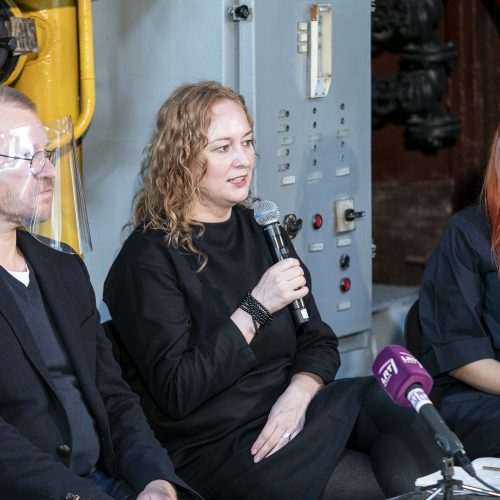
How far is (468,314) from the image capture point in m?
3.11

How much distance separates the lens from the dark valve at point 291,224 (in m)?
3.87

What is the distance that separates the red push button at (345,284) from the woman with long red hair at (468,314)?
1005 millimetres

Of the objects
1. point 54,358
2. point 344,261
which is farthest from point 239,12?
point 54,358

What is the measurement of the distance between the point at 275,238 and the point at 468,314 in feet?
2.00

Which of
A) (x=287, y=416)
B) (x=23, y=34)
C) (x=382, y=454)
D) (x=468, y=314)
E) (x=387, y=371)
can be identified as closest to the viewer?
(x=387, y=371)

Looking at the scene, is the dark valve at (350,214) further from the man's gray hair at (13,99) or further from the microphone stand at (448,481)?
the microphone stand at (448,481)

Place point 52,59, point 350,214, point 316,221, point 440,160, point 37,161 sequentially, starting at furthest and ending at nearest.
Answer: point 440,160, point 350,214, point 316,221, point 52,59, point 37,161

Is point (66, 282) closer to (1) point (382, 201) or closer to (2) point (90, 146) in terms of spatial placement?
(2) point (90, 146)

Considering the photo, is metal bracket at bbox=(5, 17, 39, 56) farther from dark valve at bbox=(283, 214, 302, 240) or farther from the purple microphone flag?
the purple microphone flag

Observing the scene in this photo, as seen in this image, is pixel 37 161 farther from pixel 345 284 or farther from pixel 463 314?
pixel 345 284

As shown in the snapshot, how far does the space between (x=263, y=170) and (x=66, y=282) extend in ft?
4.27

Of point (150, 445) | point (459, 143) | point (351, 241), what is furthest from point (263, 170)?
point (459, 143)

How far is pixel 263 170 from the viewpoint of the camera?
377cm

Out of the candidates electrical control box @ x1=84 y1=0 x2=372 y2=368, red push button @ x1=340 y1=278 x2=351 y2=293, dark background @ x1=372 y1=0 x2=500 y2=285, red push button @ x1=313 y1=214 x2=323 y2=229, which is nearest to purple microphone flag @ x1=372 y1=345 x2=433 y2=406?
electrical control box @ x1=84 y1=0 x2=372 y2=368
